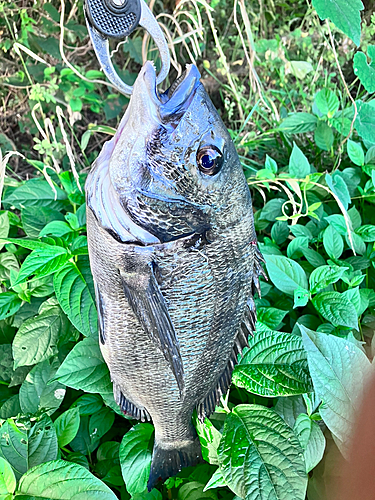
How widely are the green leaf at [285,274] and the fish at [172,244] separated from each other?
0.35 m

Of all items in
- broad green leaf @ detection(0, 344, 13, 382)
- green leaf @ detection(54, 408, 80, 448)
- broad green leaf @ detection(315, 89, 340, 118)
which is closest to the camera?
green leaf @ detection(54, 408, 80, 448)

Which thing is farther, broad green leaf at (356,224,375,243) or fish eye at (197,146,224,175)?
broad green leaf at (356,224,375,243)

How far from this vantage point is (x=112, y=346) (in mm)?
734

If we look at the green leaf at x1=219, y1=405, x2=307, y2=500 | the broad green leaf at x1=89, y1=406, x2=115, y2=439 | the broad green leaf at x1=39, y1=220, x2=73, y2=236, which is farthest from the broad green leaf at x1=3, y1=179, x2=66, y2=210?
the green leaf at x1=219, y1=405, x2=307, y2=500

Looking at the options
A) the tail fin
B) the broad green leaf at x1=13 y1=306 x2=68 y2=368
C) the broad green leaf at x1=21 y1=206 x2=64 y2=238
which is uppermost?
the broad green leaf at x1=21 y1=206 x2=64 y2=238

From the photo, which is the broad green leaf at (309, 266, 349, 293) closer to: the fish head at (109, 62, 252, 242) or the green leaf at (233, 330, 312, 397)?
the green leaf at (233, 330, 312, 397)

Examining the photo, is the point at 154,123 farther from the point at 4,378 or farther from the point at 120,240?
the point at 4,378

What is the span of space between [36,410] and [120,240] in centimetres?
64

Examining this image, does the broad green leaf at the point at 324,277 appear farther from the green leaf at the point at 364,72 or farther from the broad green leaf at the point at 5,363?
the broad green leaf at the point at 5,363

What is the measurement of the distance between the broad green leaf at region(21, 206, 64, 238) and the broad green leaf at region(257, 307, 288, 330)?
680 mm

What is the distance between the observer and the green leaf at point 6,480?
0.66 m

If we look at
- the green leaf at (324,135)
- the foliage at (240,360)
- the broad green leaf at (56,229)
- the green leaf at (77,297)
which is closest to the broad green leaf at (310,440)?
the foliage at (240,360)

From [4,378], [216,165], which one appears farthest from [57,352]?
[216,165]

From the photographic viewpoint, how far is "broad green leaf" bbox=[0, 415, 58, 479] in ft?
2.55
